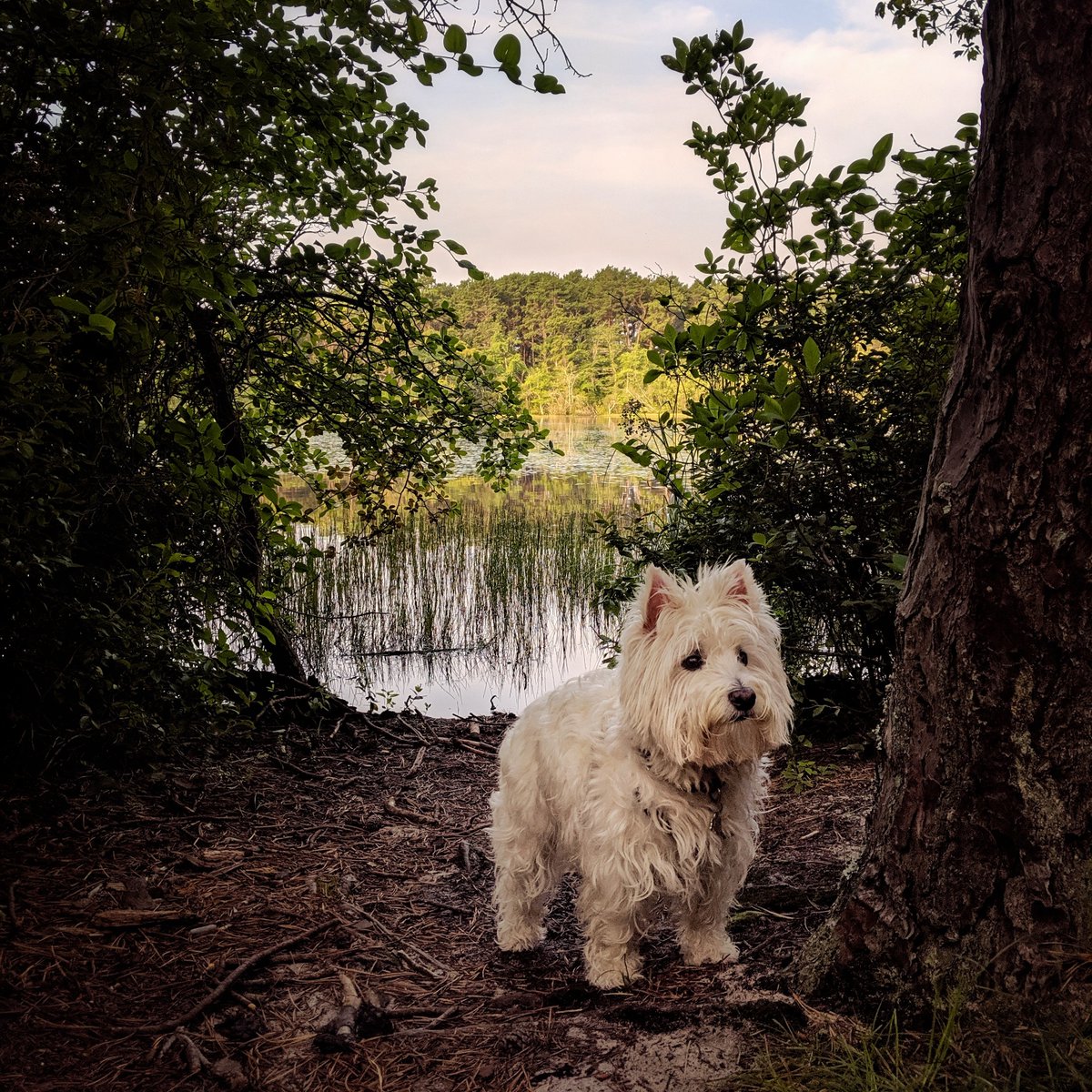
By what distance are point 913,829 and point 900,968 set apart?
0.39m

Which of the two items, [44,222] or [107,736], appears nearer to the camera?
[44,222]

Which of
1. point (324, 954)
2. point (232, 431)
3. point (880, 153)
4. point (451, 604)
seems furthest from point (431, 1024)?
point (451, 604)

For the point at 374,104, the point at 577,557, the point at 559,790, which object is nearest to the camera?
the point at 559,790

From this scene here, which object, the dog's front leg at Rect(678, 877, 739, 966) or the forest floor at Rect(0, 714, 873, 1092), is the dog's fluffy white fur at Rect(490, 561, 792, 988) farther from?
the forest floor at Rect(0, 714, 873, 1092)

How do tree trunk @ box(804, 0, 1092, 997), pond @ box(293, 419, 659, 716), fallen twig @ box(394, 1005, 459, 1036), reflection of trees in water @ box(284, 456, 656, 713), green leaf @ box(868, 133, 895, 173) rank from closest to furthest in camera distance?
tree trunk @ box(804, 0, 1092, 997) < fallen twig @ box(394, 1005, 459, 1036) < green leaf @ box(868, 133, 895, 173) < pond @ box(293, 419, 659, 716) < reflection of trees in water @ box(284, 456, 656, 713)

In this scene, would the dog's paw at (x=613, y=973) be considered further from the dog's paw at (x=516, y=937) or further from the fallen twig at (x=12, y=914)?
the fallen twig at (x=12, y=914)

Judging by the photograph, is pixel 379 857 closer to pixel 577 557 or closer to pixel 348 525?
pixel 577 557

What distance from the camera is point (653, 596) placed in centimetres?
308

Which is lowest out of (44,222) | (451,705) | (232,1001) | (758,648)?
(451,705)

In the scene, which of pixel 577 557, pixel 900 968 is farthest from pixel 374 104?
pixel 577 557

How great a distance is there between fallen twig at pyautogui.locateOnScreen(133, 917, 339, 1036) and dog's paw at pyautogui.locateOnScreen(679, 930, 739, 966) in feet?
4.89

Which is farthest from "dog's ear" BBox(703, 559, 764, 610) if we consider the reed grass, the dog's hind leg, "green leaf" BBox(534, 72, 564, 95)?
the reed grass

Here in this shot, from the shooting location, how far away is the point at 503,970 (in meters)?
3.39

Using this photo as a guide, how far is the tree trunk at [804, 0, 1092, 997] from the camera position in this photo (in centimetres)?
198
